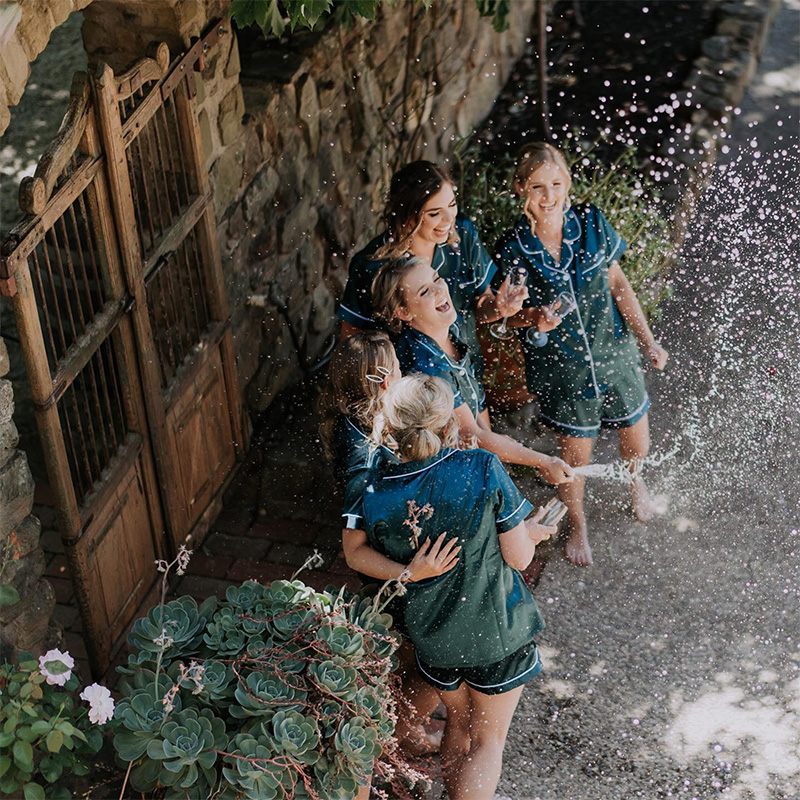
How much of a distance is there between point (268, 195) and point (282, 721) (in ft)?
9.41

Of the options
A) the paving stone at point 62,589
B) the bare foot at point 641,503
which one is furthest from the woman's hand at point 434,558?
the paving stone at point 62,589

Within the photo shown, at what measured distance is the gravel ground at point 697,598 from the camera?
4.03 m

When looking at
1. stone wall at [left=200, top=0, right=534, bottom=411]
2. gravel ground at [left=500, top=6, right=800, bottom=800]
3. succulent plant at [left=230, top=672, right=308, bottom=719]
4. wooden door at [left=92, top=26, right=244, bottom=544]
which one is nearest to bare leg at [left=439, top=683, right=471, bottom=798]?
gravel ground at [left=500, top=6, right=800, bottom=800]

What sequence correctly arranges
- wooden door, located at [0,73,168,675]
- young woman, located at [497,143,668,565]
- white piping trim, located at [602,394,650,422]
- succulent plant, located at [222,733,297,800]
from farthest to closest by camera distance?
white piping trim, located at [602,394,650,422] → young woman, located at [497,143,668,565] → wooden door, located at [0,73,168,675] → succulent plant, located at [222,733,297,800]

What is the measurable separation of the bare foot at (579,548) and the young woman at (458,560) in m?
1.24

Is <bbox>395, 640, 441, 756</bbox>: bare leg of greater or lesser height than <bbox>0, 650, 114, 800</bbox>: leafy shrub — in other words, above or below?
below

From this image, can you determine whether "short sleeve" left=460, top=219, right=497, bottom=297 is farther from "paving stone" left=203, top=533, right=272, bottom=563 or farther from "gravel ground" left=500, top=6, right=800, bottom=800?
"paving stone" left=203, top=533, right=272, bottom=563

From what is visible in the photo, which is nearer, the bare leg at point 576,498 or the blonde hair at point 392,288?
the blonde hair at point 392,288

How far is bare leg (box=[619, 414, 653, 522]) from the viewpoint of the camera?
16.0 ft

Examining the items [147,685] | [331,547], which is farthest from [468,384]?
[147,685]

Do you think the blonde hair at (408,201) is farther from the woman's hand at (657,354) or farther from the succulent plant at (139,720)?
the succulent plant at (139,720)

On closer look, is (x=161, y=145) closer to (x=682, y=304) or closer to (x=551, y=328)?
(x=551, y=328)

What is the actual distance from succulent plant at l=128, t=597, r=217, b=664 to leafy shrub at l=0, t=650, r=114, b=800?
0.54ft

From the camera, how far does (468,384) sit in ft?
13.6
